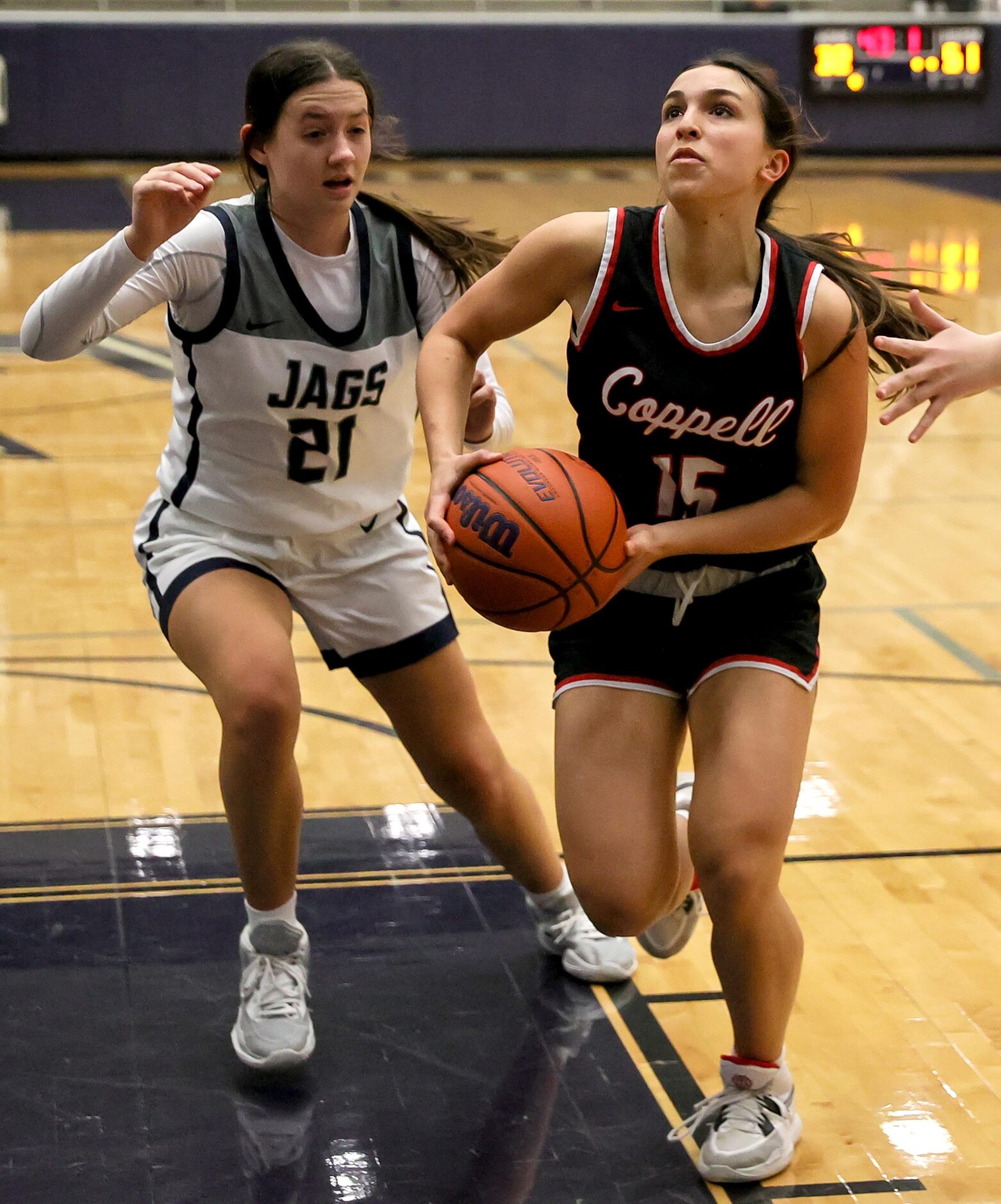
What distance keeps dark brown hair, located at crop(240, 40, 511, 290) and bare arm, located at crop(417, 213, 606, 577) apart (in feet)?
1.12

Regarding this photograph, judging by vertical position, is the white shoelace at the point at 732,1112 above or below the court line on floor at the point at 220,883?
above

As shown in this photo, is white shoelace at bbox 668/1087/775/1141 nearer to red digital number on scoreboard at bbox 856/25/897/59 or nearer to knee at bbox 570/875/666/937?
knee at bbox 570/875/666/937

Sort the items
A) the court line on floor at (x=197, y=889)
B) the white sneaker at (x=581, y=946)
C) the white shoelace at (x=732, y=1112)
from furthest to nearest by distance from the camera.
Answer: the court line on floor at (x=197, y=889), the white sneaker at (x=581, y=946), the white shoelace at (x=732, y=1112)

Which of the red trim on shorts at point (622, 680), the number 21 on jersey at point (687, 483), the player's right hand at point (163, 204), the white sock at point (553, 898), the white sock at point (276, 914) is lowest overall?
the white sock at point (553, 898)

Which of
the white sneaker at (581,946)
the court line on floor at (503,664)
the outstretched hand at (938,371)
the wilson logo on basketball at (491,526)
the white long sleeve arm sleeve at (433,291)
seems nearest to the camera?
the wilson logo on basketball at (491,526)

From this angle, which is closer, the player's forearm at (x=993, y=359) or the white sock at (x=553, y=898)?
the player's forearm at (x=993, y=359)

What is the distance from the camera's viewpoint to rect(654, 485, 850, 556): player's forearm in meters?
2.74

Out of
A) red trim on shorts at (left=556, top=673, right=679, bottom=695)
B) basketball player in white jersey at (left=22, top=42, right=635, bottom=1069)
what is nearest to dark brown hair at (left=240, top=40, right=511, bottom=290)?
basketball player in white jersey at (left=22, top=42, right=635, bottom=1069)

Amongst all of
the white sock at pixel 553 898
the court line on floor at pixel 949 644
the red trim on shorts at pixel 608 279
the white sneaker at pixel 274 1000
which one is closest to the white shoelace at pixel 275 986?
the white sneaker at pixel 274 1000

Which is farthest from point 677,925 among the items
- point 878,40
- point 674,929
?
point 878,40

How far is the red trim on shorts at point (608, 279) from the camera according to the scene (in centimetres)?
279

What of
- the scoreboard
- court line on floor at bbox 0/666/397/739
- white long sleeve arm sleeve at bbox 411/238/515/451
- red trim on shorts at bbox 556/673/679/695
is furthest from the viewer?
the scoreboard

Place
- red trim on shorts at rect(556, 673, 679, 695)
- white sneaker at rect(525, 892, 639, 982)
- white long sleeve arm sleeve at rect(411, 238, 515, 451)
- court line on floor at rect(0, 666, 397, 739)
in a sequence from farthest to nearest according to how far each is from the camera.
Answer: court line on floor at rect(0, 666, 397, 739) → white sneaker at rect(525, 892, 639, 982) → white long sleeve arm sleeve at rect(411, 238, 515, 451) → red trim on shorts at rect(556, 673, 679, 695)

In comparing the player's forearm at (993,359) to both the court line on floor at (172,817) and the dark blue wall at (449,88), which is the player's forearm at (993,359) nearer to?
the court line on floor at (172,817)
